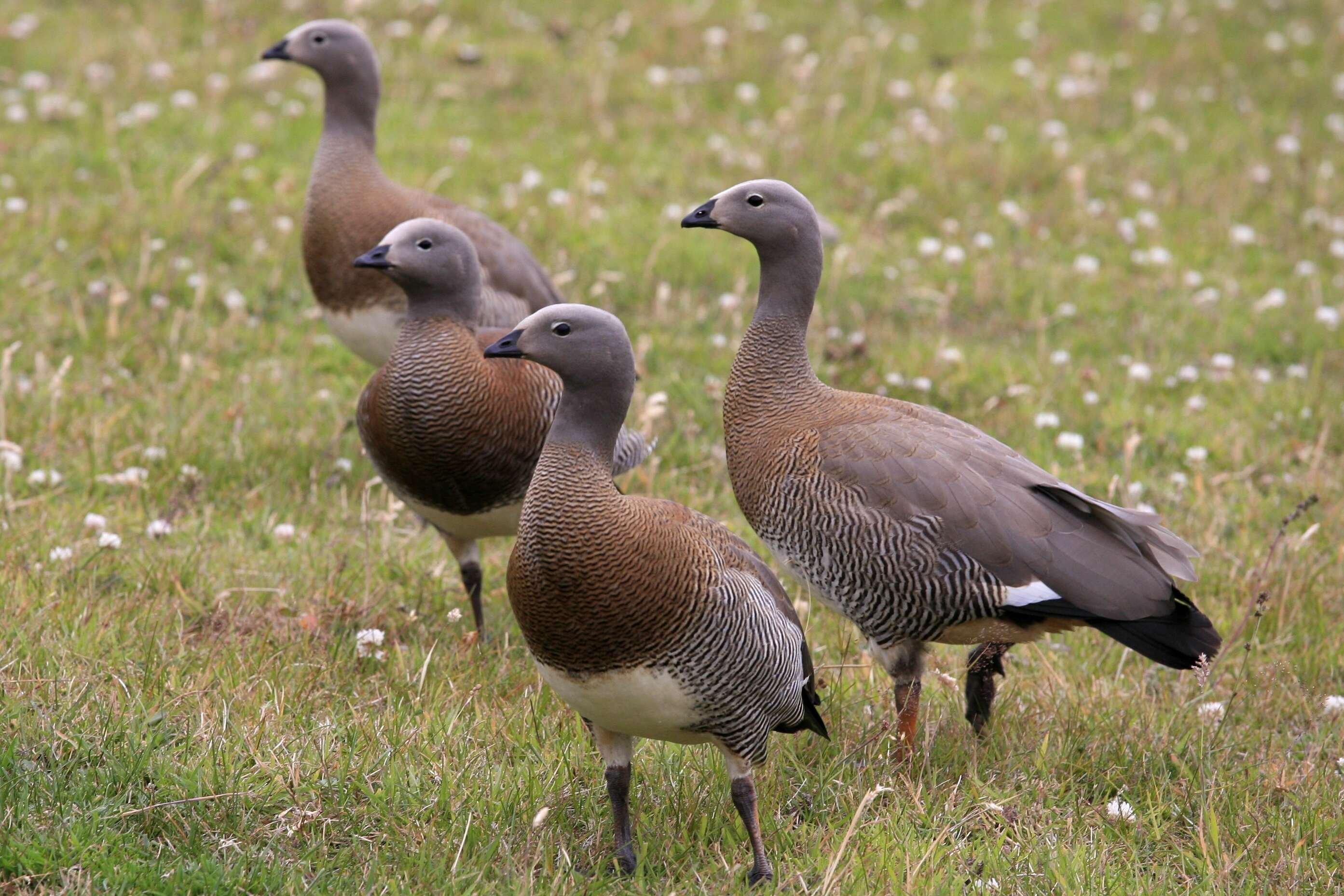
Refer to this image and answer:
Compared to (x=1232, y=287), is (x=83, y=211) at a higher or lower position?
lower

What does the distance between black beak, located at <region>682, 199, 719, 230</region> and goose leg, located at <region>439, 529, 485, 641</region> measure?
149cm

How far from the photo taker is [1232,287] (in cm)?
899

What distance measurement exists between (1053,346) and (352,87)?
13.1 feet

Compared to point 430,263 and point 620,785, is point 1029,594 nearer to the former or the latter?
point 620,785

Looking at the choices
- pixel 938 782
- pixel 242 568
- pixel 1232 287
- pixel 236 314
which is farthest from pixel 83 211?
pixel 1232 287

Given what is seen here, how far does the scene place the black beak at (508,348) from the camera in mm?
4129

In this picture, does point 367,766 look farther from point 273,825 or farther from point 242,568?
point 242,568

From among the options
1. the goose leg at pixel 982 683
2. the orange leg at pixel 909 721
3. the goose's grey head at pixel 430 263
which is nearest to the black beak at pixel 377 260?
the goose's grey head at pixel 430 263

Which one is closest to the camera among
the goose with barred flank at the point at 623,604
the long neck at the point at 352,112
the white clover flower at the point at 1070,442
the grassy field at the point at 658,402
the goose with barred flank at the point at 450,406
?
the goose with barred flank at the point at 623,604

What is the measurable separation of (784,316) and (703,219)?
0.43 meters

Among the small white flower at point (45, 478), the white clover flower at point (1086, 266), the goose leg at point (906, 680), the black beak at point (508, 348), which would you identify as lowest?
the small white flower at point (45, 478)

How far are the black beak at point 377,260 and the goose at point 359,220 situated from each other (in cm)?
96

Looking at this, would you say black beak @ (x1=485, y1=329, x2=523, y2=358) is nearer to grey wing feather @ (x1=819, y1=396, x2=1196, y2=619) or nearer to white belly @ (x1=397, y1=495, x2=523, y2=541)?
grey wing feather @ (x1=819, y1=396, x2=1196, y2=619)

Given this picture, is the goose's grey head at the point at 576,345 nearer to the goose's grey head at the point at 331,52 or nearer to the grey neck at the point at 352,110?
the grey neck at the point at 352,110
